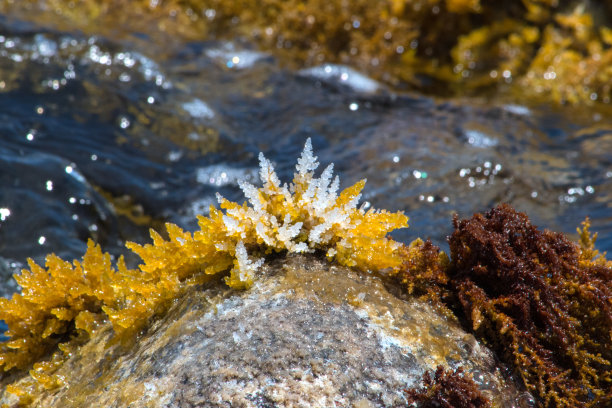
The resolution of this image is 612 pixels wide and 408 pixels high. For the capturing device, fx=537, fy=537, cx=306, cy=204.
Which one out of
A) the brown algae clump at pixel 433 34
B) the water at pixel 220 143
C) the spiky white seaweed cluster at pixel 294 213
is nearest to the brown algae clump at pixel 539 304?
the spiky white seaweed cluster at pixel 294 213

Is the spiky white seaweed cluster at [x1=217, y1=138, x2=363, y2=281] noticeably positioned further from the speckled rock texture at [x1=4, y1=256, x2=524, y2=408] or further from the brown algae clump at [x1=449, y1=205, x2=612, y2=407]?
the brown algae clump at [x1=449, y1=205, x2=612, y2=407]

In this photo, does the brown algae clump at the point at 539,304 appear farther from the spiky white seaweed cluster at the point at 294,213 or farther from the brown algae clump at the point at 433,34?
the brown algae clump at the point at 433,34

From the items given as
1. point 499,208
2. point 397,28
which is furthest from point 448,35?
point 499,208

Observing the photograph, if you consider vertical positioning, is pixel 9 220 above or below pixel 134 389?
above

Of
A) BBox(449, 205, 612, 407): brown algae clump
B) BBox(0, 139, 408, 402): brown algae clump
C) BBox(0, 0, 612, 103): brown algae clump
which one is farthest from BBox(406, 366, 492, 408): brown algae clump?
BBox(0, 0, 612, 103): brown algae clump

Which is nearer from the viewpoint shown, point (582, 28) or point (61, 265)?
point (61, 265)

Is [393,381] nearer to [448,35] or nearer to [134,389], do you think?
[134,389]
